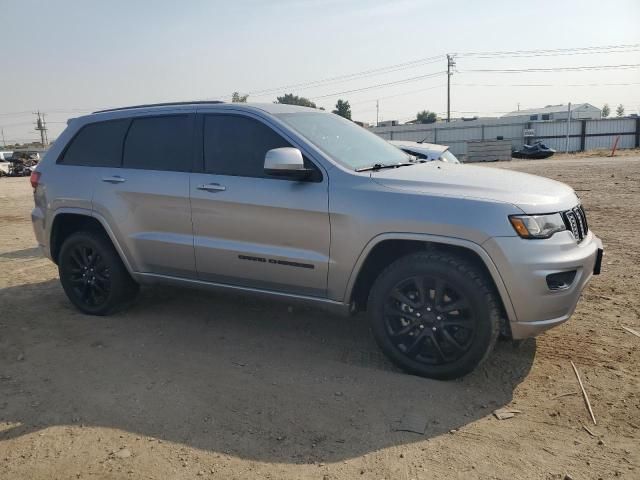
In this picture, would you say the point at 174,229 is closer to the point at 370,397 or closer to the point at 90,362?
the point at 90,362

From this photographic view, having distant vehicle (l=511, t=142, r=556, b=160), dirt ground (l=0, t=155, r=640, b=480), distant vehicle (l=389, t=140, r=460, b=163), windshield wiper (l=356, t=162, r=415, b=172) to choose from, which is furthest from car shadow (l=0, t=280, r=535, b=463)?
distant vehicle (l=511, t=142, r=556, b=160)

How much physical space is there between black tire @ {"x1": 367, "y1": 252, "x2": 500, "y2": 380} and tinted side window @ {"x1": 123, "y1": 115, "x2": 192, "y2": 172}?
2.01m

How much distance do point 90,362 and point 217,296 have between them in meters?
1.66

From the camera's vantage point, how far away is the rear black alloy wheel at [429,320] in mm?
3445

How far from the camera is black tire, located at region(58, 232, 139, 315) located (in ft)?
15.9

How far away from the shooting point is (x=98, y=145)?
4.95 m

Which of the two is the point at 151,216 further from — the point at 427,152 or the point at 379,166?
the point at 427,152

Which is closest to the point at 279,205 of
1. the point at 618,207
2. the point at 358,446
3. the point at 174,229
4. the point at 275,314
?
the point at 174,229

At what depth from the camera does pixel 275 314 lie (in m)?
4.98

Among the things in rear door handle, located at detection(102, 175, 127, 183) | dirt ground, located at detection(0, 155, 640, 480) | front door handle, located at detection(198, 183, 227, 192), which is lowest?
dirt ground, located at detection(0, 155, 640, 480)

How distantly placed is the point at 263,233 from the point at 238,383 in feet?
3.58

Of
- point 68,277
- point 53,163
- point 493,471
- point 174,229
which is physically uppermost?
point 53,163

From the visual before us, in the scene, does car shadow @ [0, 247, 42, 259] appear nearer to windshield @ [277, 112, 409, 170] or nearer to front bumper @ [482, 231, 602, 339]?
windshield @ [277, 112, 409, 170]

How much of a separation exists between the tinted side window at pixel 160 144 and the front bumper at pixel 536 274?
259 cm
